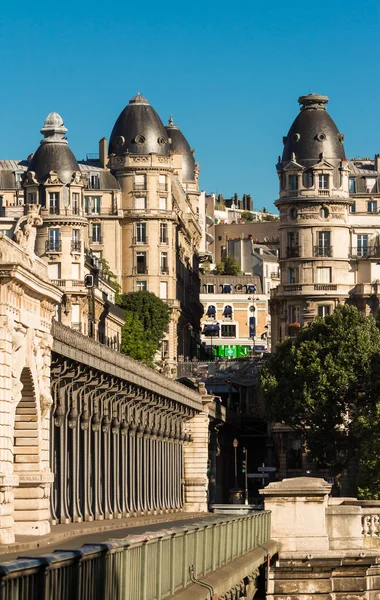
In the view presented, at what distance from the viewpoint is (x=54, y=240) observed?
150 metres

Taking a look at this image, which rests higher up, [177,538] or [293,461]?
[293,461]

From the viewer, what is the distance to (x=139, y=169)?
581ft

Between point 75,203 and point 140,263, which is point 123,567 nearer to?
point 75,203

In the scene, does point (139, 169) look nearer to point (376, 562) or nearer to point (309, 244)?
point (309, 244)

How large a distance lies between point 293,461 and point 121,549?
139206 mm

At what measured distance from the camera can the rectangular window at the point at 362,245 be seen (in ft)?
594

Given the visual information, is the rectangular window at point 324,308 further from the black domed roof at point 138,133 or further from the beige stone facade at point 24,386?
the beige stone facade at point 24,386

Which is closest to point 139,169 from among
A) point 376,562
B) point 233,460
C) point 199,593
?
point 233,460

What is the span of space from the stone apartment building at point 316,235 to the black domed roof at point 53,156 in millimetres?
24957

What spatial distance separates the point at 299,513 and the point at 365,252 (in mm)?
136858

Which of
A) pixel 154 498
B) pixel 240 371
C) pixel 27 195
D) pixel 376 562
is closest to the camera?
pixel 376 562

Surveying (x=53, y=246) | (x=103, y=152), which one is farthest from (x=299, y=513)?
(x=103, y=152)

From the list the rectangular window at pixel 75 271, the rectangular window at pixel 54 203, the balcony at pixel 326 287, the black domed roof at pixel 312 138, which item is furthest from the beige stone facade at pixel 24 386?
the black domed roof at pixel 312 138

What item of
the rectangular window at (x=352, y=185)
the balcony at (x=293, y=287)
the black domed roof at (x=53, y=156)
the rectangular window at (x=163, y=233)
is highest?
the rectangular window at (x=352, y=185)
